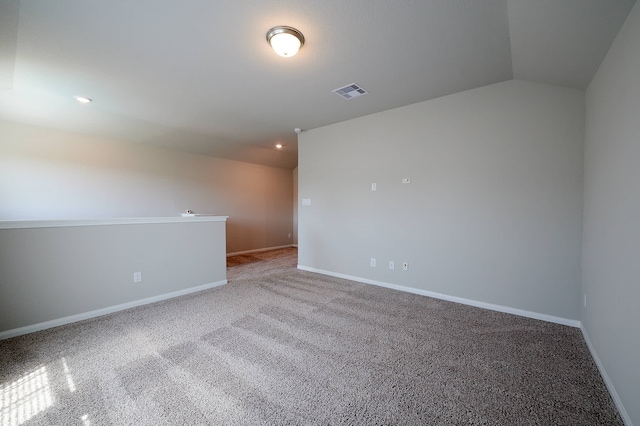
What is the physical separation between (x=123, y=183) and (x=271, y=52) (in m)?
4.21

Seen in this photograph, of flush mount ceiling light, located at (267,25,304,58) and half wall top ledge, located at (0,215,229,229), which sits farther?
half wall top ledge, located at (0,215,229,229)

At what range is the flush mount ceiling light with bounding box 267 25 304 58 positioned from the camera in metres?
1.96

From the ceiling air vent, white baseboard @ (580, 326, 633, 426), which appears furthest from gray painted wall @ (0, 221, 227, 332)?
white baseboard @ (580, 326, 633, 426)

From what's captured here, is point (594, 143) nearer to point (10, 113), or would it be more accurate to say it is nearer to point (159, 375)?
point (159, 375)

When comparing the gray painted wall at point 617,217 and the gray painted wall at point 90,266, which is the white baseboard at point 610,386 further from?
the gray painted wall at point 90,266

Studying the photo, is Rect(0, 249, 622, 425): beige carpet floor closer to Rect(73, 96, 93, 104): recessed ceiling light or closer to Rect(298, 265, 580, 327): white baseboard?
Rect(298, 265, 580, 327): white baseboard

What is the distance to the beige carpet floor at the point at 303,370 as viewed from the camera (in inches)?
55.5

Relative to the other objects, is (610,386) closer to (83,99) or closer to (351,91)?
(351,91)

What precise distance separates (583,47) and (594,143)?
31.4 inches

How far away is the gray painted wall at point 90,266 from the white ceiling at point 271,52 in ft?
5.59

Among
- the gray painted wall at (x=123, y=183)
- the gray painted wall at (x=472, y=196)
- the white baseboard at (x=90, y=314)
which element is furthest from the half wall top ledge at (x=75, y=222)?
the gray painted wall at (x=472, y=196)

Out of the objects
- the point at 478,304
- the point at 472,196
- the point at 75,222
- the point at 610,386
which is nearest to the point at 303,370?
the point at 610,386

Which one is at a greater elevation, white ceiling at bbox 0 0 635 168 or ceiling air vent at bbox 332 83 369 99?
ceiling air vent at bbox 332 83 369 99

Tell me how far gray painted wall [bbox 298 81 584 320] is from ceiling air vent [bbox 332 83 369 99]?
0.71 m
